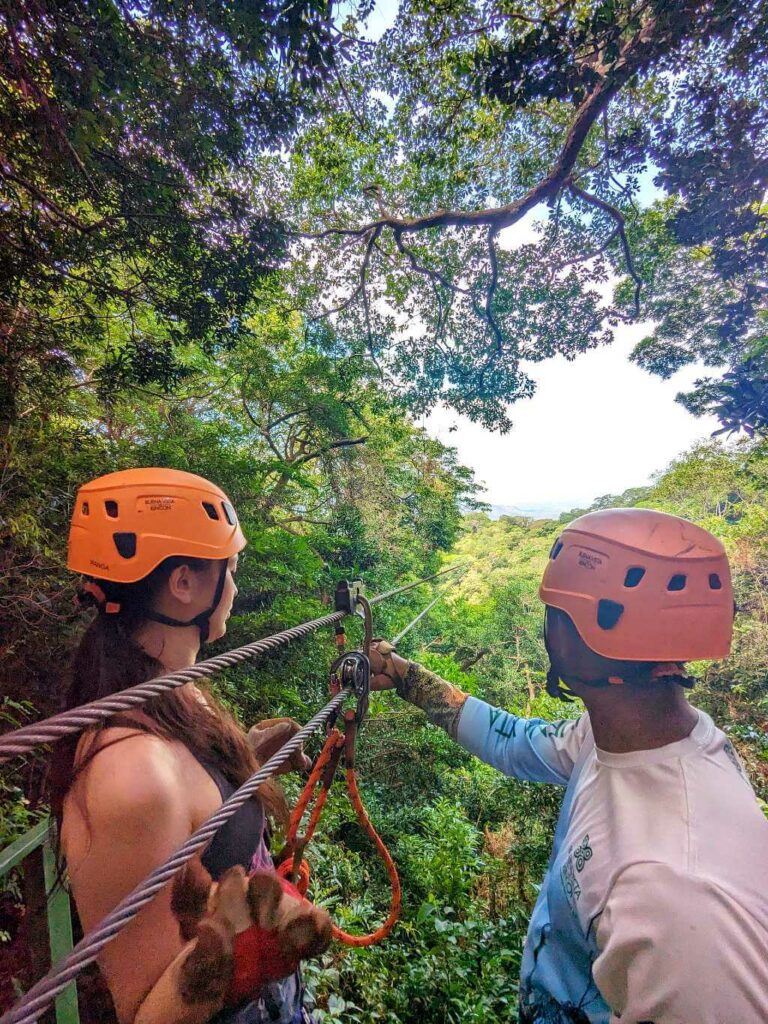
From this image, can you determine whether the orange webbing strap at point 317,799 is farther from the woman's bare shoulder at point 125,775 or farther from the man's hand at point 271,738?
the woman's bare shoulder at point 125,775

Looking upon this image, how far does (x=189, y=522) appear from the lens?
4.83 feet

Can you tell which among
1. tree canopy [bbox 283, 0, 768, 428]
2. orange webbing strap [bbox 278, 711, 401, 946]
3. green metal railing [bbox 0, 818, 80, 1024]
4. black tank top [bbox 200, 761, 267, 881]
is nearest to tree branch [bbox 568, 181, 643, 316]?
tree canopy [bbox 283, 0, 768, 428]

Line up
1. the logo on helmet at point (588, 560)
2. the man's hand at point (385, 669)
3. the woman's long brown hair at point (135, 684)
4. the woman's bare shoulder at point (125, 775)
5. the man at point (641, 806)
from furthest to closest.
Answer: the man's hand at point (385, 669) < the logo on helmet at point (588, 560) < the woman's long brown hair at point (135, 684) < the woman's bare shoulder at point (125, 775) < the man at point (641, 806)

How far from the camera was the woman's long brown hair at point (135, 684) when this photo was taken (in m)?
1.14

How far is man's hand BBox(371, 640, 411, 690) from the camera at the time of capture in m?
2.21

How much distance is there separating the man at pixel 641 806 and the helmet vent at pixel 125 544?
4.90 feet

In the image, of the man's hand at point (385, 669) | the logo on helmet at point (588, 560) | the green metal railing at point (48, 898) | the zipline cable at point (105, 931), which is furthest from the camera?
the man's hand at point (385, 669)

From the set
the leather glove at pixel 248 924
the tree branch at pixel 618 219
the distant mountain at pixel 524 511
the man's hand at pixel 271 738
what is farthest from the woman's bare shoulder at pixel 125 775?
the distant mountain at pixel 524 511

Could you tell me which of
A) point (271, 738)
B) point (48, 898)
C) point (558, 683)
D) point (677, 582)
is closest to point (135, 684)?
point (271, 738)

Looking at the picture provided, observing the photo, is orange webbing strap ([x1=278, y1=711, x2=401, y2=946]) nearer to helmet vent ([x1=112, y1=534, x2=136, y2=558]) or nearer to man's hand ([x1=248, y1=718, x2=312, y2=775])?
man's hand ([x1=248, y1=718, x2=312, y2=775])

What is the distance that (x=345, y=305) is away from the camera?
29.5 feet

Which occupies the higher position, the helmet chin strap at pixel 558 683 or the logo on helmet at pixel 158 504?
the logo on helmet at pixel 158 504

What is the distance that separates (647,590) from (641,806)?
24.8 inches

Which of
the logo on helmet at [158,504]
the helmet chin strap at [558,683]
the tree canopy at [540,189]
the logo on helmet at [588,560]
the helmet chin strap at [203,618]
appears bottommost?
the helmet chin strap at [558,683]
